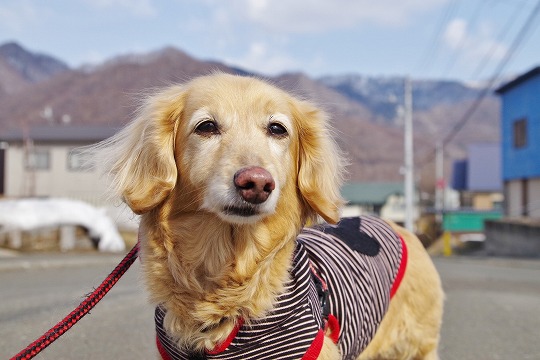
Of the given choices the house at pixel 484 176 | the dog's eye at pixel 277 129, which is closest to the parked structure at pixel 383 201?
the house at pixel 484 176

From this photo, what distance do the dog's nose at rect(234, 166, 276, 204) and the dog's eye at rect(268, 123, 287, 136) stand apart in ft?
1.52

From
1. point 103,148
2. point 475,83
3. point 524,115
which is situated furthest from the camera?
point 524,115

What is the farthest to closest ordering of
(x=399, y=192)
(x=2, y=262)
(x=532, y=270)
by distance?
(x=399, y=192)
(x=532, y=270)
(x=2, y=262)

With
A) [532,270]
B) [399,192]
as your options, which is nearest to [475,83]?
[532,270]

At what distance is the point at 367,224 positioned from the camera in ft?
11.6

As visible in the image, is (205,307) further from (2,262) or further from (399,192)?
(399,192)

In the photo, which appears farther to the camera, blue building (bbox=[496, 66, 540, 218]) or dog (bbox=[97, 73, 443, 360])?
blue building (bbox=[496, 66, 540, 218])

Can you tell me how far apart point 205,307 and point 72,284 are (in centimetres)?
693

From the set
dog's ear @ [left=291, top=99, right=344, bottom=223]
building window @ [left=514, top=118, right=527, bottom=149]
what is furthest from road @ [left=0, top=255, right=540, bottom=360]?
building window @ [left=514, top=118, right=527, bottom=149]

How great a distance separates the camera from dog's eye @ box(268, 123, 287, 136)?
271cm

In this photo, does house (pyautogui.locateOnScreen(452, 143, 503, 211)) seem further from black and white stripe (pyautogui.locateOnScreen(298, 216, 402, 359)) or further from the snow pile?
black and white stripe (pyautogui.locateOnScreen(298, 216, 402, 359))

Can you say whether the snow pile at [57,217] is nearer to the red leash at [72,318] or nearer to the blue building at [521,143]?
the red leash at [72,318]

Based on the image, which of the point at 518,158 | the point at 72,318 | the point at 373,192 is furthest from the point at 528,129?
the point at 373,192

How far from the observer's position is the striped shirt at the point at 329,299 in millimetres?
2348
